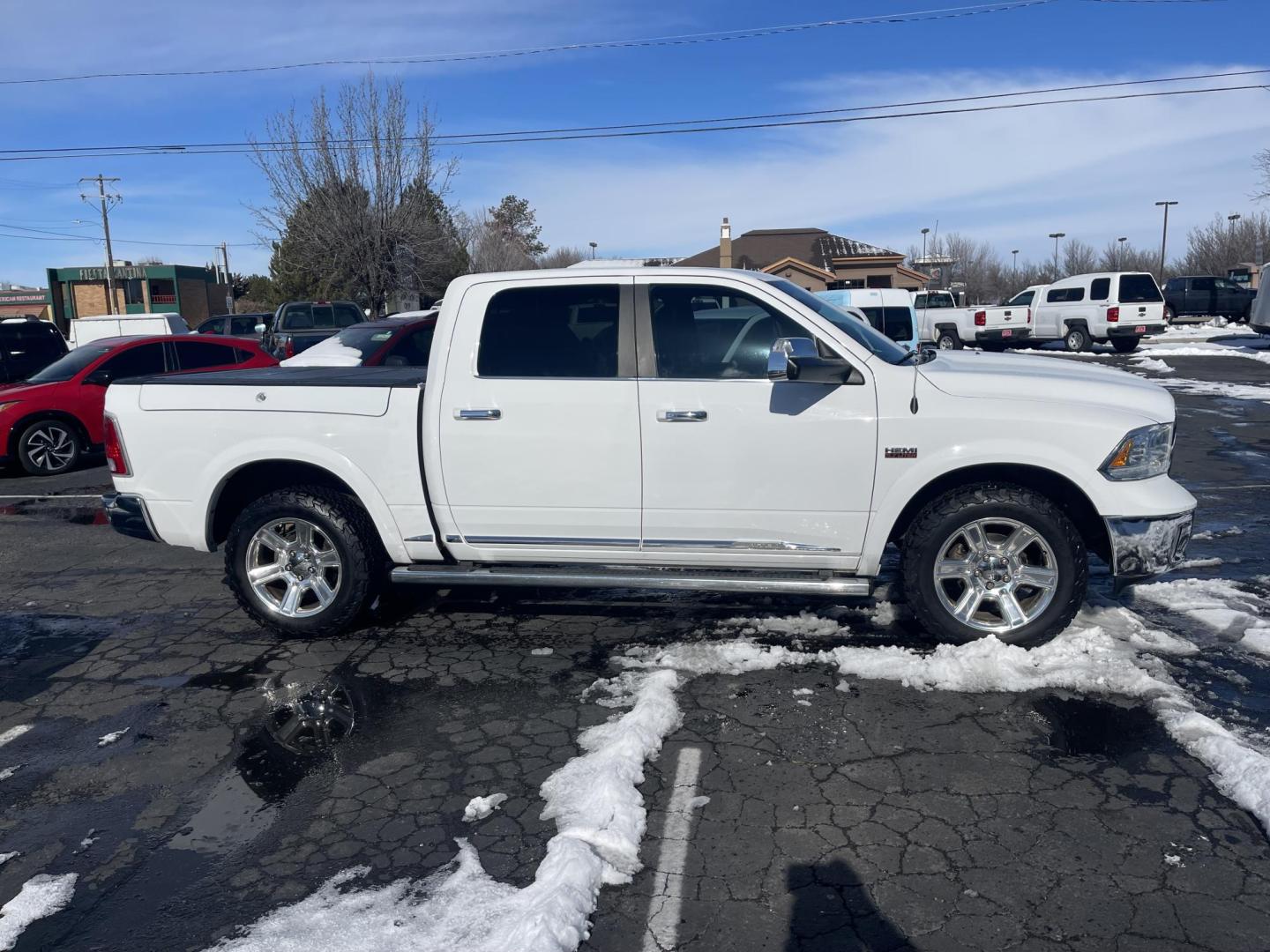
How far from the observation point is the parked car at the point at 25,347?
15414 mm

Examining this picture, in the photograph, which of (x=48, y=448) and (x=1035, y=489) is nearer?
(x=1035, y=489)

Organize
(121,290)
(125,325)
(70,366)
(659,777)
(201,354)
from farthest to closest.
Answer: (121,290), (125,325), (201,354), (70,366), (659,777)

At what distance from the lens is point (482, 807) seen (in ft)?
12.3

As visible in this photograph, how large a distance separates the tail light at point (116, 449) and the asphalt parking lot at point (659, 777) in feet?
3.28

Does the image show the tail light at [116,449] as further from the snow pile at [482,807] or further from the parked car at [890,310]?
the parked car at [890,310]

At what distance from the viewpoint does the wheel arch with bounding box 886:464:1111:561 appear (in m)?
5.01

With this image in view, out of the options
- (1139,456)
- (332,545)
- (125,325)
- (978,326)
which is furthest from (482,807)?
(978,326)

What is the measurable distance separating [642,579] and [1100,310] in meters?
25.9

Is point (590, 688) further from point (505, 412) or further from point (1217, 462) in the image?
point (1217, 462)

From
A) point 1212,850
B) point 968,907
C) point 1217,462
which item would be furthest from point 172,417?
point 1217,462

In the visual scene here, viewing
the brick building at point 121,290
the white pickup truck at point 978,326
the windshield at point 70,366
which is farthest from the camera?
the brick building at point 121,290

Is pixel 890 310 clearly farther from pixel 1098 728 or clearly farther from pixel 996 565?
pixel 1098 728

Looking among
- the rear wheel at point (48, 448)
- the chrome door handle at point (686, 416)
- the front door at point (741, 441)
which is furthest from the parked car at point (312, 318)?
the chrome door handle at point (686, 416)

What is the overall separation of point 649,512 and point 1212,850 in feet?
9.28
